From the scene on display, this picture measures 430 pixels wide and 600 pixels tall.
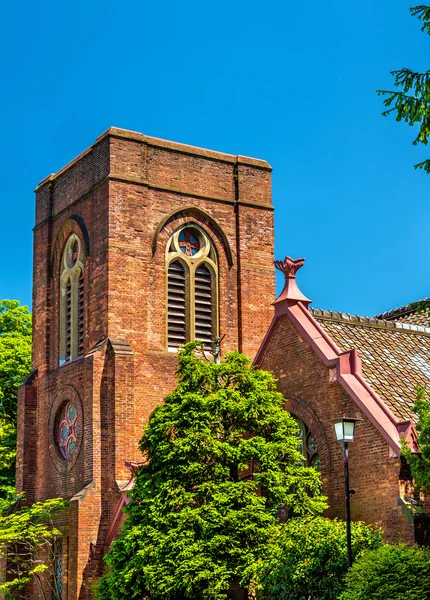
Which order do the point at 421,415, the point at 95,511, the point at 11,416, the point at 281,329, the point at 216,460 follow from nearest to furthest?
the point at 421,415
the point at 216,460
the point at 281,329
the point at 95,511
the point at 11,416

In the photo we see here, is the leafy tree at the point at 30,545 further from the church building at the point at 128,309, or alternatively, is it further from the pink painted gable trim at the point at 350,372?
the pink painted gable trim at the point at 350,372

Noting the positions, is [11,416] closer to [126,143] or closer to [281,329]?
[126,143]

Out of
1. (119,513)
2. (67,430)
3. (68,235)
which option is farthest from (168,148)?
(119,513)

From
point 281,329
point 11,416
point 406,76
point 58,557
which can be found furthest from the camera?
point 11,416

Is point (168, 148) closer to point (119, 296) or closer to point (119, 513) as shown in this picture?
point (119, 296)

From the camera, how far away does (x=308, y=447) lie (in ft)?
83.6

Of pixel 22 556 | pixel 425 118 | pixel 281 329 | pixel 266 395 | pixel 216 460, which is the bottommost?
pixel 22 556

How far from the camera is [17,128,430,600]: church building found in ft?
105

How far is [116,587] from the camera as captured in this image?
24.4 meters

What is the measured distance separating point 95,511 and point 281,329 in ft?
32.6

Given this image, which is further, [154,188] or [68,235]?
[68,235]

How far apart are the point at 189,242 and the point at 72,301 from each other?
4.80 metres

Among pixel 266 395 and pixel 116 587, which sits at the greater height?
pixel 266 395

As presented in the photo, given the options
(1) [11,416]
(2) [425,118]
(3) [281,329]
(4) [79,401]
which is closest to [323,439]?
(3) [281,329]
